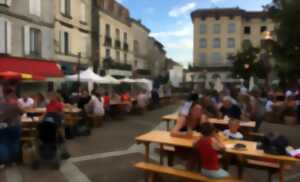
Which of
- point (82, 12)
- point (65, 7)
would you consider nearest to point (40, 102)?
point (65, 7)

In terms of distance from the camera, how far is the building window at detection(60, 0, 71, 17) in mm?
24506

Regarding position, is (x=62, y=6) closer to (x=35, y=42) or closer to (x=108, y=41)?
(x=35, y=42)

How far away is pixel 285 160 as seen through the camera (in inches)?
185

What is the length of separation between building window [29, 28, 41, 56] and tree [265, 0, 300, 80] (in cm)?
1415

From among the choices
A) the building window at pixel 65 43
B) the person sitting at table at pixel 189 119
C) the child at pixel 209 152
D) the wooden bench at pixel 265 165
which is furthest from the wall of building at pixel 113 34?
the child at pixel 209 152

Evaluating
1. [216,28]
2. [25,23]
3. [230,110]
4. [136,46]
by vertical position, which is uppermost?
[216,28]

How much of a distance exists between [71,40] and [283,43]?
55.2 feet

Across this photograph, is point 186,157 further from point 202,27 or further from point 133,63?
point 202,27

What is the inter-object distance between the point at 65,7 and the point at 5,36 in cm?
739

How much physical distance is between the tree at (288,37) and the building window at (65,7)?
1573 centimetres

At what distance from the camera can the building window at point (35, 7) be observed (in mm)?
20859

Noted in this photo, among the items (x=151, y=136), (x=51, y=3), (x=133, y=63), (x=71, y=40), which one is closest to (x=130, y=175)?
(x=151, y=136)

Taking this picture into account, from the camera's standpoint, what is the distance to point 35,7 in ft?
69.6

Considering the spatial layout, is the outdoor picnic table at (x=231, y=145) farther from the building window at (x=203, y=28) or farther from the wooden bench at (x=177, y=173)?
the building window at (x=203, y=28)
